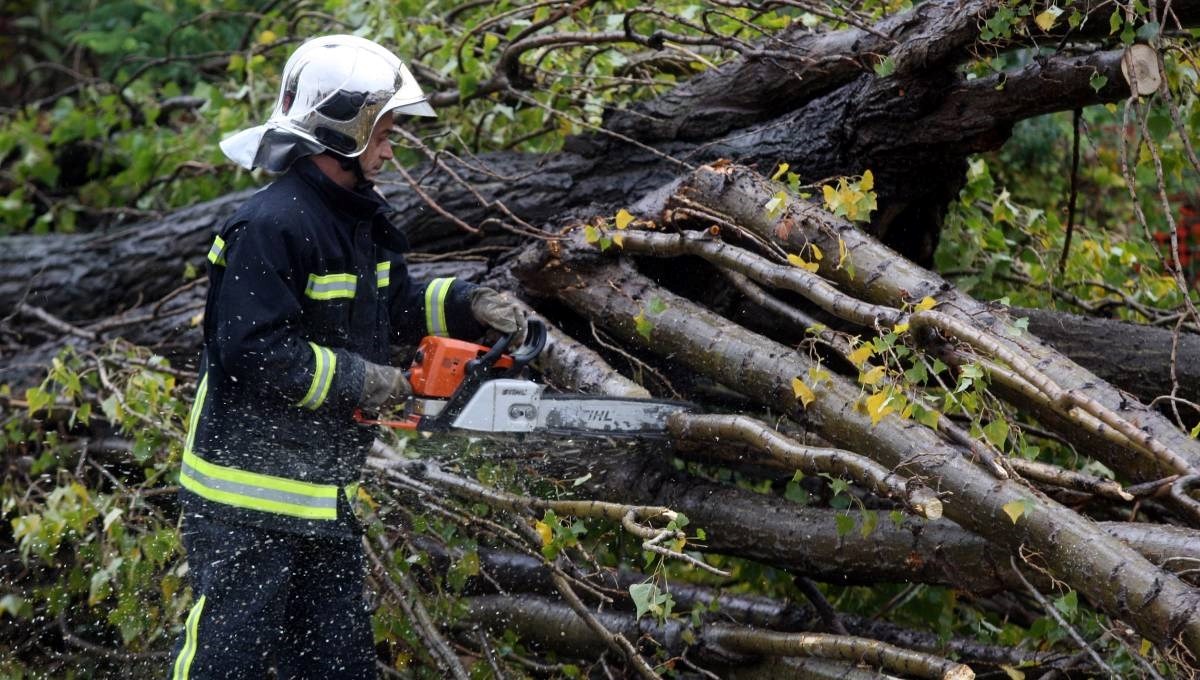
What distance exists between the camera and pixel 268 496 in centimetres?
278

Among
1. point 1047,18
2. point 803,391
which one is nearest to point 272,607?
point 803,391

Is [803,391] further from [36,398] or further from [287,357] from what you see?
[36,398]

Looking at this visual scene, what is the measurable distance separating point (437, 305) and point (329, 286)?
478mm

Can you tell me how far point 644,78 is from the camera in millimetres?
4465

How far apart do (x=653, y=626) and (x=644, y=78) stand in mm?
2222

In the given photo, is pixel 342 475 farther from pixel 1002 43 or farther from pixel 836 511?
pixel 1002 43

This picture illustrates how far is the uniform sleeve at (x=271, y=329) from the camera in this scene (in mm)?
2654

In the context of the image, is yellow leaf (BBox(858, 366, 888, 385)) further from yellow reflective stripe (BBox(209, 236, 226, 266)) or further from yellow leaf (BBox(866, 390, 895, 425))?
yellow reflective stripe (BBox(209, 236, 226, 266))

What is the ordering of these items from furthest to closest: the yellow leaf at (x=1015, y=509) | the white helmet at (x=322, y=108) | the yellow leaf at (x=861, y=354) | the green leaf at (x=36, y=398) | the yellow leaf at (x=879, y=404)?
the green leaf at (x=36, y=398) → the white helmet at (x=322, y=108) → the yellow leaf at (x=861, y=354) → the yellow leaf at (x=879, y=404) → the yellow leaf at (x=1015, y=509)

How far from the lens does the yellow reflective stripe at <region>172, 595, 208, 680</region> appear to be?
2.73m

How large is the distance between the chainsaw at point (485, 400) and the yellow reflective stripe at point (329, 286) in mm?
259

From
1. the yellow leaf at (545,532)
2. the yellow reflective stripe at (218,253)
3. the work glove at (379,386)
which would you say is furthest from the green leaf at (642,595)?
the yellow reflective stripe at (218,253)

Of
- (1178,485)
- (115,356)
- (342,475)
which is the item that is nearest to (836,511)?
(1178,485)

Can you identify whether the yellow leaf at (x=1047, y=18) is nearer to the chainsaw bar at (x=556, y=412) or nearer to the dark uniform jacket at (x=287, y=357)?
the chainsaw bar at (x=556, y=412)
